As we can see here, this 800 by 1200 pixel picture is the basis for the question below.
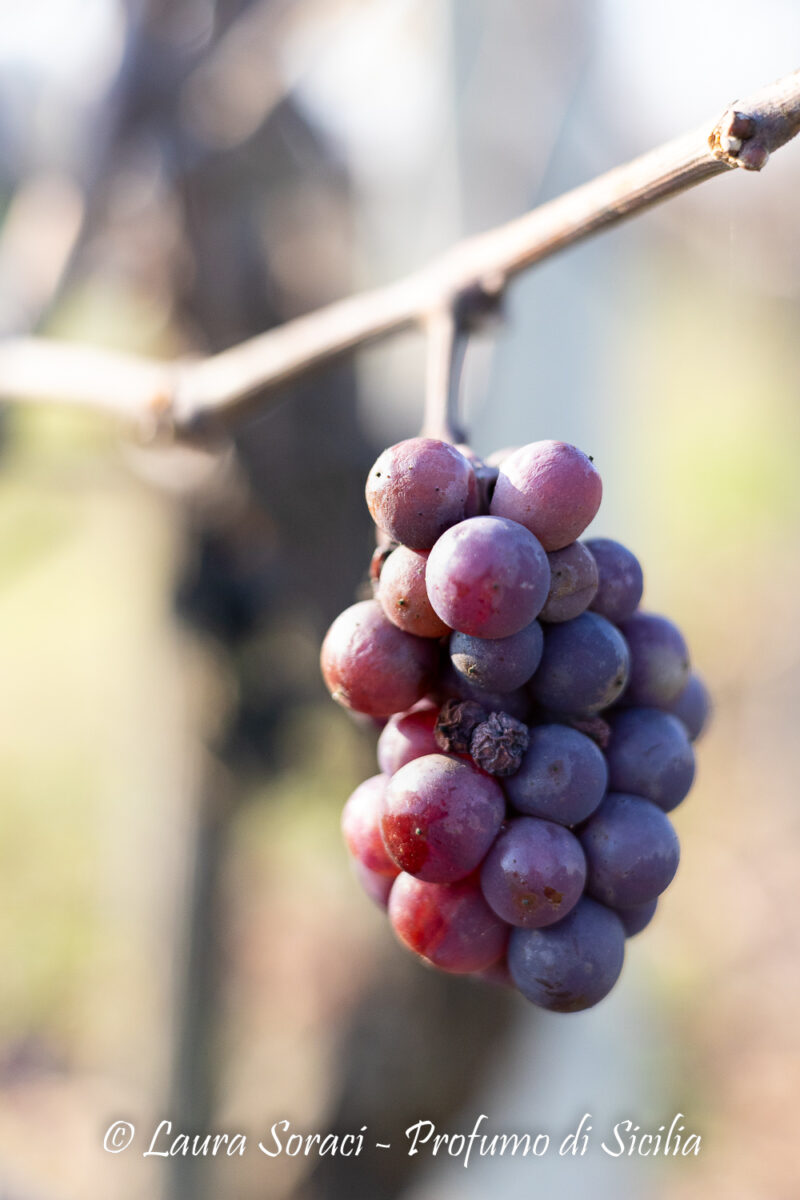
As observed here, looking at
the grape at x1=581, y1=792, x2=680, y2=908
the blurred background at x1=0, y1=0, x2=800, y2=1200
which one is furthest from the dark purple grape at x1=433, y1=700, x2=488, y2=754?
the blurred background at x1=0, y1=0, x2=800, y2=1200

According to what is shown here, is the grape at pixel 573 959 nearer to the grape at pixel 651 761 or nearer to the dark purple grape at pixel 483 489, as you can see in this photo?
the grape at pixel 651 761

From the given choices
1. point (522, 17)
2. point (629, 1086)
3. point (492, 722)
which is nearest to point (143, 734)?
point (492, 722)

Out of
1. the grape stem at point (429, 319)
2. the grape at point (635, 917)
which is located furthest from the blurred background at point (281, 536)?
the grape at point (635, 917)

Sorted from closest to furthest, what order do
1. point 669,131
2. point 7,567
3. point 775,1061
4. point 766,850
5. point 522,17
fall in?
point 522,17 < point 669,131 < point 7,567 < point 775,1061 < point 766,850

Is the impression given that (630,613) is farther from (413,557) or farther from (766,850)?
(766,850)

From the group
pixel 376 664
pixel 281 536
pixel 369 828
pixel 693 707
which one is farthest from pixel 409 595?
pixel 281 536

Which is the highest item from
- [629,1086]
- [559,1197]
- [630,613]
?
[630,613]

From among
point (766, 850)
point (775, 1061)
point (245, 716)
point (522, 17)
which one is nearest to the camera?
point (245, 716)
